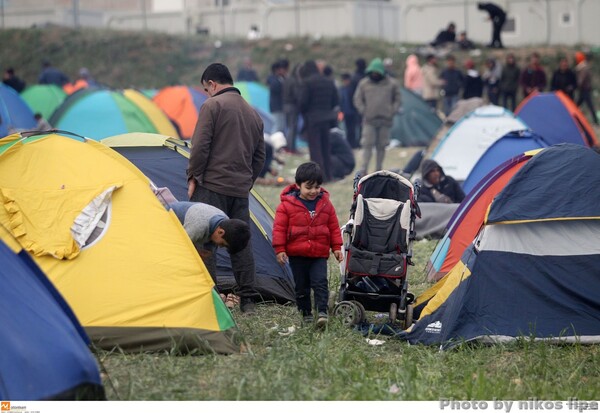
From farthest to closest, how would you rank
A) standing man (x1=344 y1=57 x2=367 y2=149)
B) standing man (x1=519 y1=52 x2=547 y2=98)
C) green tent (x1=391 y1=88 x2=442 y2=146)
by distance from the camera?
standing man (x1=519 y1=52 x2=547 y2=98) < green tent (x1=391 y1=88 x2=442 y2=146) < standing man (x1=344 y1=57 x2=367 y2=149)

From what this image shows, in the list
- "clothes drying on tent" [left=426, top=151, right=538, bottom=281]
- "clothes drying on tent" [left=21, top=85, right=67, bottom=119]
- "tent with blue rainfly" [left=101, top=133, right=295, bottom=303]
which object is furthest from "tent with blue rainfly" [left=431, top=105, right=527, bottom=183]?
"clothes drying on tent" [left=21, top=85, right=67, bottom=119]

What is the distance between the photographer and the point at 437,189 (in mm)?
12117

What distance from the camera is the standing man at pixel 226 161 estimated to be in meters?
7.89

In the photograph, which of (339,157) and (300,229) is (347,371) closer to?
(300,229)

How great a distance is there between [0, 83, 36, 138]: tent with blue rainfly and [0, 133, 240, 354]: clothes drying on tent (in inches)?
514

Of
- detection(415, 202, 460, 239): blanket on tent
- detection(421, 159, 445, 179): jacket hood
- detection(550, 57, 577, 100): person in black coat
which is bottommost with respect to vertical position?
detection(415, 202, 460, 239): blanket on tent

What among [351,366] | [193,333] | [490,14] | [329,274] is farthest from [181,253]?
[490,14]

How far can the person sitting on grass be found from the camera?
6.87 m

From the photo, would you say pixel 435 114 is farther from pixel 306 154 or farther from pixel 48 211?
pixel 48 211

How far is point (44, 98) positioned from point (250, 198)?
17.5 metres

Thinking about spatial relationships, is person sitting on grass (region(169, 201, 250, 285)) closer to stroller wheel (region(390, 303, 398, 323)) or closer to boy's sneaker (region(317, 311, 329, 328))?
boy's sneaker (region(317, 311, 329, 328))

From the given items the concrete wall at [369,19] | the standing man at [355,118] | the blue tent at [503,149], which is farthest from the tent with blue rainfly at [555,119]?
the concrete wall at [369,19]

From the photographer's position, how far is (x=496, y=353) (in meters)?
6.95

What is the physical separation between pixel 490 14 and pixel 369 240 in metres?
25.6
